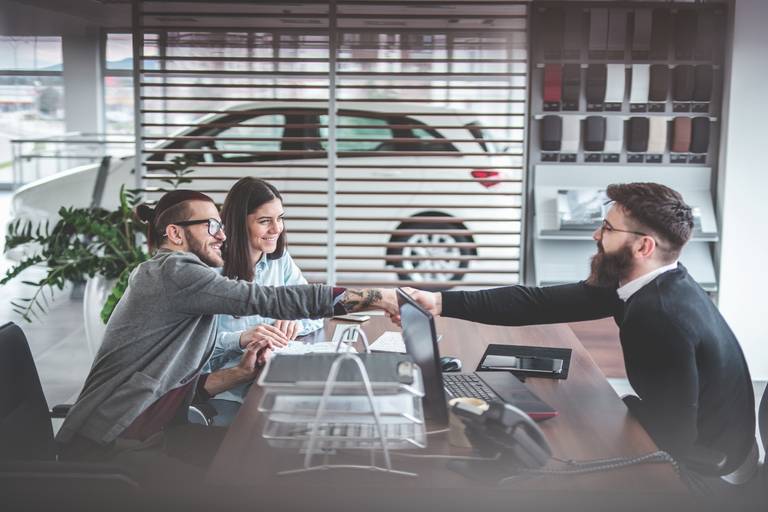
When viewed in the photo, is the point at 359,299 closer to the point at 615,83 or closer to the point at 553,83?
the point at 553,83

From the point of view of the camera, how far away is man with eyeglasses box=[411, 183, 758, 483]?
7.66ft

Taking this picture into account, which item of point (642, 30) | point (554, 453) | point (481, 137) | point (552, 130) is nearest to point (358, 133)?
point (481, 137)

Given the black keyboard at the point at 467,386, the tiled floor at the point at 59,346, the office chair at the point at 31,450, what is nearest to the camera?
the office chair at the point at 31,450

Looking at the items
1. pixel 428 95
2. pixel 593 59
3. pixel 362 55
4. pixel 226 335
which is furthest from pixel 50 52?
pixel 226 335

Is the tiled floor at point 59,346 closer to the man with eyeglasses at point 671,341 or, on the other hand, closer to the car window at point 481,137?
the car window at point 481,137

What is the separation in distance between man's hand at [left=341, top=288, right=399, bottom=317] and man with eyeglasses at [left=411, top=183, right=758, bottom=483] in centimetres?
65

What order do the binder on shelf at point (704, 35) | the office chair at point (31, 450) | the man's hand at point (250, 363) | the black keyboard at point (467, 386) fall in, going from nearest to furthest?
the office chair at point (31, 450) < the black keyboard at point (467, 386) < the man's hand at point (250, 363) < the binder on shelf at point (704, 35)

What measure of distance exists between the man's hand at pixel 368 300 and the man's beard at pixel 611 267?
638 millimetres

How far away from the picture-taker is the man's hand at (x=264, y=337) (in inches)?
117

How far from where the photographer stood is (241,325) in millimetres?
3258

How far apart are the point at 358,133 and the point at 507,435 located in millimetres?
4214

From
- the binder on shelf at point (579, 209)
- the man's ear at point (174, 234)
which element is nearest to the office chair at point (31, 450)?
the man's ear at point (174, 234)

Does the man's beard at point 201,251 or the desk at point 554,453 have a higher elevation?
the man's beard at point 201,251

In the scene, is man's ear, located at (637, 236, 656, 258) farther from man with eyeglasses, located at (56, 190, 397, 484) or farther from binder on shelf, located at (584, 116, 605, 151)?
binder on shelf, located at (584, 116, 605, 151)
